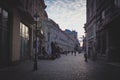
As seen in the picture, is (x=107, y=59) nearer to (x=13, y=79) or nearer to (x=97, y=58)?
(x=97, y=58)

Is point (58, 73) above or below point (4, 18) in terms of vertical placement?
below

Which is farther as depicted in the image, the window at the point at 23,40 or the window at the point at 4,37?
the window at the point at 23,40

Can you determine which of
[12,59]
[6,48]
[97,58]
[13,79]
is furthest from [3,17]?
[97,58]

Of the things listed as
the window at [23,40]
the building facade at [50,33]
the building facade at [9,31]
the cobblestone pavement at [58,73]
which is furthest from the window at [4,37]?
the building facade at [50,33]

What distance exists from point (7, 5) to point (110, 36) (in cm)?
1833

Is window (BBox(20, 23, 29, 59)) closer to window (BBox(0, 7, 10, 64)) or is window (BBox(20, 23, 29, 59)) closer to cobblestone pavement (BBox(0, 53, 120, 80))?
window (BBox(0, 7, 10, 64))

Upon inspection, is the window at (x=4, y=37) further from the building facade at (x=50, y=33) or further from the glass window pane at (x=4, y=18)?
the building facade at (x=50, y=33)

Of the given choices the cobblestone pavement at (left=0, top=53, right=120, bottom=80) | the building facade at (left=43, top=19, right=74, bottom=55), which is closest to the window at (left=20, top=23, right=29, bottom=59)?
the cobblestone pavement at (left=0, top=53, right=120, bottom=80)

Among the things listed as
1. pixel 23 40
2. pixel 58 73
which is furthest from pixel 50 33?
pixel 58 73

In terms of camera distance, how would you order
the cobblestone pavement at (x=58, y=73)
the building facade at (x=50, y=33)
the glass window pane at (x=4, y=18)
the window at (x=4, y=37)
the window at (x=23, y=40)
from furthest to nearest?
1. the building facade at (x=50, y=33)
2. the window at (x=23, y=40)
3. the glass window pane at (x=4, y=18)
4. the window at (x=4, y=37)
5. the cobblestone pavement at (x=58, y=73)

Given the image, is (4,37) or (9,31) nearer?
(4,37)

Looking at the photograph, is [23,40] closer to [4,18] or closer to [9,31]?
[9,31]

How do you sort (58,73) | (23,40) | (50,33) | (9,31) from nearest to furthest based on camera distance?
1. (58,73)
2. (9,31)
3. (23,40)
4. (50,33)

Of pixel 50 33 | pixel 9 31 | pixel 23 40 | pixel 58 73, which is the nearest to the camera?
pixel 58 73
